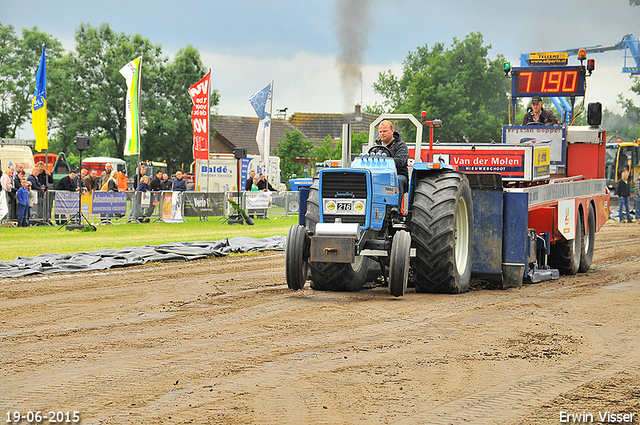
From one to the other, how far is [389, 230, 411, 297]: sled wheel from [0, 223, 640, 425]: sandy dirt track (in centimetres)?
22

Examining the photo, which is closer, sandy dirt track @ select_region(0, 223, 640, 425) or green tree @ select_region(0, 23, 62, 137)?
sandy dirt track @ select_region(0, 223, 640, 425)

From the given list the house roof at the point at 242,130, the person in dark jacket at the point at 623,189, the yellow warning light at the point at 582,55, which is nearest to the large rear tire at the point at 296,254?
the yellow warning light at the point at 582,55

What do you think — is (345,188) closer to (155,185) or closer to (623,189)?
(155,185)

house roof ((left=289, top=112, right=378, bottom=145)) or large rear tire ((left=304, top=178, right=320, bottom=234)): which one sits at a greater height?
house roof ((left=289, top=112, right=378, bottom=145))

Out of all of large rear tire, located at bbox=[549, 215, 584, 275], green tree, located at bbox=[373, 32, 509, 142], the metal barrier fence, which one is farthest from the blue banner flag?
green tree, located at bbox=[373, 32, 509, 142]

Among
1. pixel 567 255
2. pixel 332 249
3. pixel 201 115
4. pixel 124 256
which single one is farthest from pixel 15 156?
pixel 332 249

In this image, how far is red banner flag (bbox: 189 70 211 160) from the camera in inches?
1123

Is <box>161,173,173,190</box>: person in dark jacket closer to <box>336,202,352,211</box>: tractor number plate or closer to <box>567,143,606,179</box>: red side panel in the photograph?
<box>567,143,606,179</box>: red side panel

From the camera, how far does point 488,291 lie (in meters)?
10.4

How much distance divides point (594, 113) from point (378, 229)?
598 cm

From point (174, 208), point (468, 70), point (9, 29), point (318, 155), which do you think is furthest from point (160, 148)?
point (174, 208)

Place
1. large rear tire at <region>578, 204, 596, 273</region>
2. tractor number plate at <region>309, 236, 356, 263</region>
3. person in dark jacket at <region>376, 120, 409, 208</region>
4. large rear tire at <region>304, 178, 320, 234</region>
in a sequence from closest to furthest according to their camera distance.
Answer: tractor number plate at <region>309, 236, 356, 263</region> < large rear tire at <region>304, 178, 320, 234</region> < person in dark jacket at <region>376, 120, 409, 208</region> < large rear tire at <region>578, 204, 596, 273</region>

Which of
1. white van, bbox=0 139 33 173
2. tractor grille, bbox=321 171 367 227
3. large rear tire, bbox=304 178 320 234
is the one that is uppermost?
white van, bbox=0 139 33 173

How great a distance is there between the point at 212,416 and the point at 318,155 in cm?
4460
